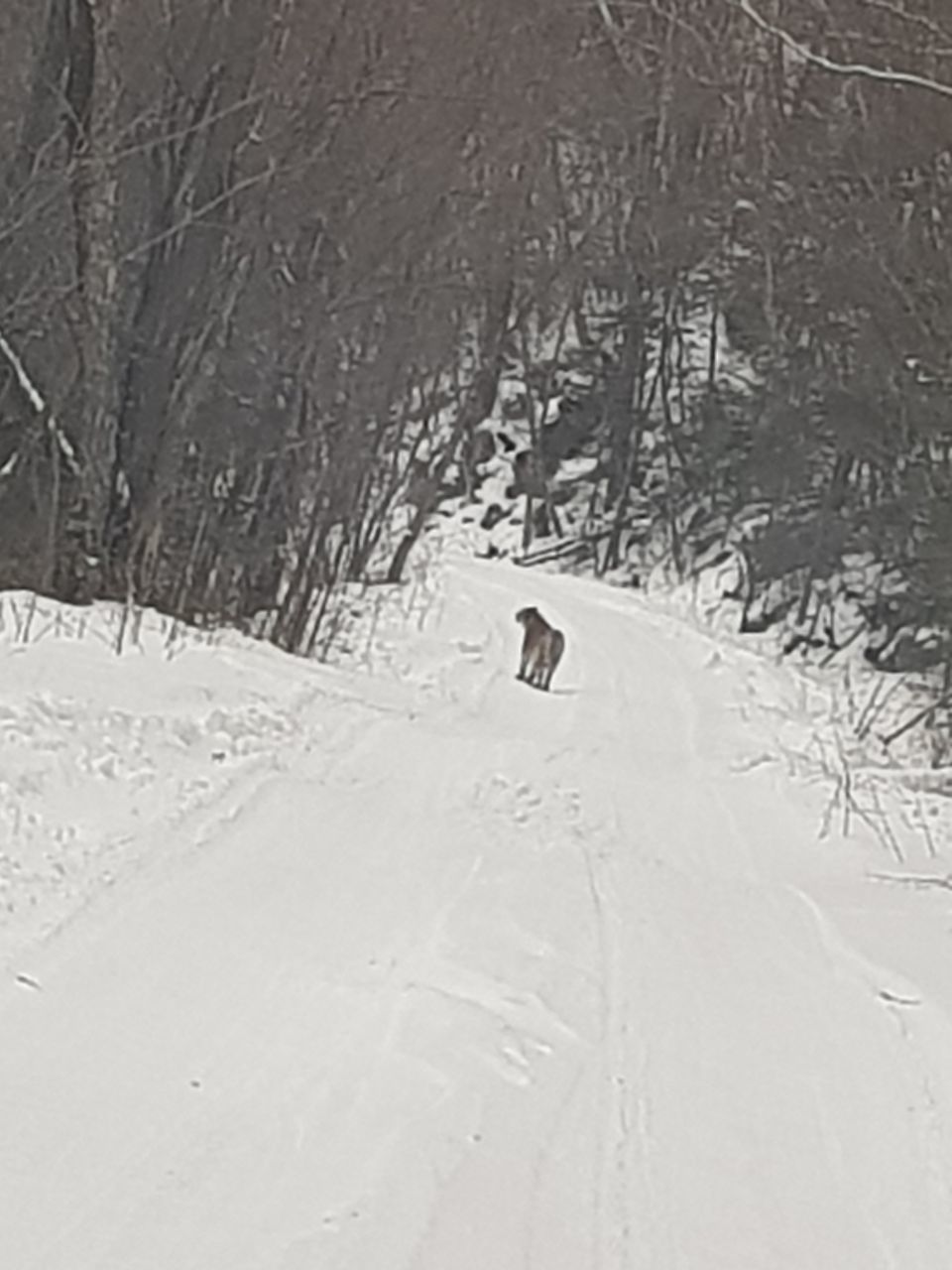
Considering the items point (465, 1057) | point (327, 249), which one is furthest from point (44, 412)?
point (465, 1057)

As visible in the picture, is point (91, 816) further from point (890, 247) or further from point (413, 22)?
point (890, 247)

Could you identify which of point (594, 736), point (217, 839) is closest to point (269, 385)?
point (594, 736)

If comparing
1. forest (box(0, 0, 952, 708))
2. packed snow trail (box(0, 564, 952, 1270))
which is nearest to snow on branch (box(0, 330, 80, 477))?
forest (box(0, 0, 952, 708))

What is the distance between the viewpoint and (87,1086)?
4.59 m

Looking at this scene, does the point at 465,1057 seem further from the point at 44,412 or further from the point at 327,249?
the point at 327,249

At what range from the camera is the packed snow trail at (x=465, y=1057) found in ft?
13.4

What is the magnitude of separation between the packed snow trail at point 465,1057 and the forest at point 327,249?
325 cm

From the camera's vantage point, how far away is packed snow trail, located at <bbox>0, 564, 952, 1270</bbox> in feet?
13.4

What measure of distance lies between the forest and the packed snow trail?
325 centimetres

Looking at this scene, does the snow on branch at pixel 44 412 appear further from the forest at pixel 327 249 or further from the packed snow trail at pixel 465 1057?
the packed snow trail at pixel 465 1057

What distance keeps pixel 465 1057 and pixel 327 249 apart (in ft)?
41.0

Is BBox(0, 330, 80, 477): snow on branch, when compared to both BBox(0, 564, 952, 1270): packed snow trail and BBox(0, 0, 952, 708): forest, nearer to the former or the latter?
BBox(0, 0, 952, 708): forest

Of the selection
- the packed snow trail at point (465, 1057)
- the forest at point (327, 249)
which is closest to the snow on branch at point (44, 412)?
the forest at point (327, 249)

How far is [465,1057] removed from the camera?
5.22 m
